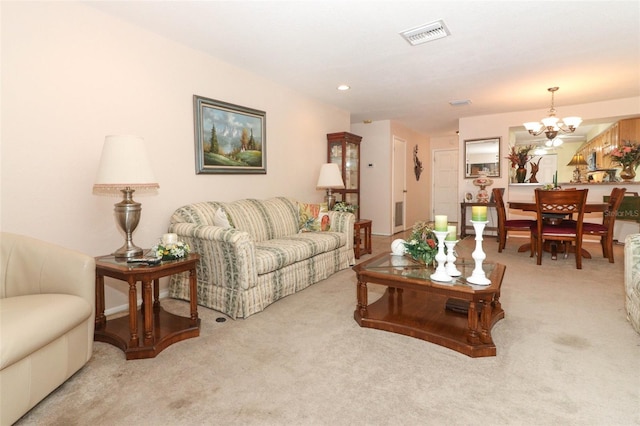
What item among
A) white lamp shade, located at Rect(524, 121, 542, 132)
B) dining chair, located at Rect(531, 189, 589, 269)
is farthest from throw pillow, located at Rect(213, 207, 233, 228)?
white lamp shade, located at Rect(524, 121, 542, 132)

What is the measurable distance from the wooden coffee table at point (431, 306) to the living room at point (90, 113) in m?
1.94

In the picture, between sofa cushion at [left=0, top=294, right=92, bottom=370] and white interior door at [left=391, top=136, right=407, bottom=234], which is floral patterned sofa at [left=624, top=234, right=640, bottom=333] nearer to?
sofa cushion at [left=0, top=294, right=92, bottom=370]

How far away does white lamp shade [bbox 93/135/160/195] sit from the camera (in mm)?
2248

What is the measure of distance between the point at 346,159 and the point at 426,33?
2.78m

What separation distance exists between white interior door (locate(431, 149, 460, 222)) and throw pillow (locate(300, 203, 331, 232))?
5.79 meters

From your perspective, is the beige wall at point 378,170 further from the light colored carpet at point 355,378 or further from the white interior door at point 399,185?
the light colored carpet at point 355,378

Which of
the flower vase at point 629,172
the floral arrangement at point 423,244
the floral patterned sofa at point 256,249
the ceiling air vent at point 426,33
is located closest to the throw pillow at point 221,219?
the floral patterned sofa at point 256,249

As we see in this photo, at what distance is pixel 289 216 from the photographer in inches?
161

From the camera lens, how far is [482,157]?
651cm

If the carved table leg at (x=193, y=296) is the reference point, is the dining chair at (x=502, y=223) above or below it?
above

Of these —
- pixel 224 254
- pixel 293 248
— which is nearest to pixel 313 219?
pixel 293 248

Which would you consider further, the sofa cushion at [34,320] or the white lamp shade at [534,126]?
the white lamp shade at [534,126]

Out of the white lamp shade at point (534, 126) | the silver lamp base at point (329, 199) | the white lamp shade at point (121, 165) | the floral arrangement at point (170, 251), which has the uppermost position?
the white lamp shade at point (534, 126)

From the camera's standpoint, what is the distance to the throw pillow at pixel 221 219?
10.1ft
